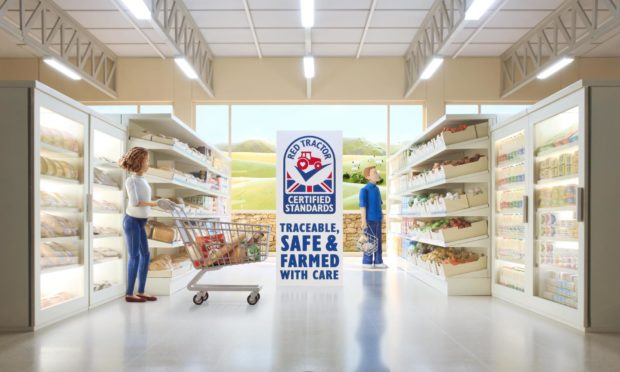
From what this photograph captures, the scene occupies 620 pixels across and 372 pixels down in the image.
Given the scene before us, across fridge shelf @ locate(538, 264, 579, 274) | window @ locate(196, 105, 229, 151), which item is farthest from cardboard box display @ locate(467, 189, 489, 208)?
window @ locate(196, 105, 229, 151)

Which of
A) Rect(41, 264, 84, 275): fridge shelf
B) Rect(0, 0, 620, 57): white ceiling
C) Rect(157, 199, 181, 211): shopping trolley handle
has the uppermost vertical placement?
Rect(0, 0, 620, 57): white ceiling

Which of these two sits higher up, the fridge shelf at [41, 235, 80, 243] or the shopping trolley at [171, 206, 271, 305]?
the fridge shelf at [41, 235, 80, 243]

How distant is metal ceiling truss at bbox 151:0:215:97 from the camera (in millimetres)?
9492

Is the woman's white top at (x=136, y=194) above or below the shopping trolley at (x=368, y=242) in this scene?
above

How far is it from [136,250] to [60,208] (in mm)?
1085

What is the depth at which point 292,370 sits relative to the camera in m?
3.36

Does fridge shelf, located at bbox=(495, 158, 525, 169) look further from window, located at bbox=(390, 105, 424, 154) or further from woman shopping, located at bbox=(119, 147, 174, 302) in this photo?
window, located at bbox=(390, 105, 424, 154)

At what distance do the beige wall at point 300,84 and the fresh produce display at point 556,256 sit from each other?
8.70 meters

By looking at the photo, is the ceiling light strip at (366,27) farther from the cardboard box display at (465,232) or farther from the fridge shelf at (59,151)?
the fridge shelf at (59,151)

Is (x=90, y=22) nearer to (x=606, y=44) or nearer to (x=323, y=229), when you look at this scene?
(x=323, y=229)

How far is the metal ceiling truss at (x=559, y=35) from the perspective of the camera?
898 centimetres

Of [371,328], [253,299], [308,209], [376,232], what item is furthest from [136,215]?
[376,232]

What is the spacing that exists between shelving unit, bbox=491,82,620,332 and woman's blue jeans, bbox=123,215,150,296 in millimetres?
3988

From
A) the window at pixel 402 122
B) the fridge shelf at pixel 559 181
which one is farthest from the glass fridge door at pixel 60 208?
the window at pixel 402 122
